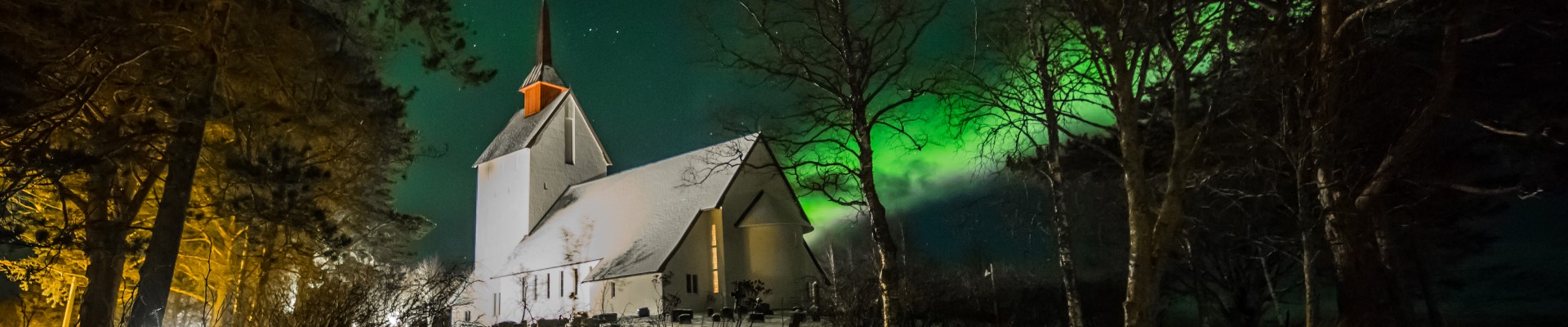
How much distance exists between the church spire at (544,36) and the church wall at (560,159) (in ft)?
18.3

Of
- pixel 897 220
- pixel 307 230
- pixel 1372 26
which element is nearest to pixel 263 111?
pixel 307 230

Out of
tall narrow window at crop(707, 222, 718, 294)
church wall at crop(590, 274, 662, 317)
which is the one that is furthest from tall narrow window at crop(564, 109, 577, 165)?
tall narrow window at crop(707, 222, 718, 294)

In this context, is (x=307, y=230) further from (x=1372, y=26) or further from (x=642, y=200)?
(x=642, y=200)

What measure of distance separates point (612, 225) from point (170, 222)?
21.5 meters

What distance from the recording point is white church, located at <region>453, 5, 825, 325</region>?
92.5 ft

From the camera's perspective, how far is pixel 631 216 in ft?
105

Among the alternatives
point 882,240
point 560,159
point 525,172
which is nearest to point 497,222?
point 525,172

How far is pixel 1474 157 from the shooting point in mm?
17125

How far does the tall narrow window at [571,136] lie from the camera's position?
39.4 m

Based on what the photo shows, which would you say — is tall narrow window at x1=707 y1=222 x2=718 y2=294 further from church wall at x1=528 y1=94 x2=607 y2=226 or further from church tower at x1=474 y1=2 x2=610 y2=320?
church wall at x1=528 y1=94 x2=607 y2=226

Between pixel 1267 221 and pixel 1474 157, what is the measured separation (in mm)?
4877

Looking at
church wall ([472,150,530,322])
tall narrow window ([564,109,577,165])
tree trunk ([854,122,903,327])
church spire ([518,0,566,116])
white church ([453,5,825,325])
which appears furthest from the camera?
church spire ([518,0,566,116])

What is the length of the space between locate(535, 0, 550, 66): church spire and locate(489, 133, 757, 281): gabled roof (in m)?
9.14

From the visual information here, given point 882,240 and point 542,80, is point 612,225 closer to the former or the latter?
point 542,80
